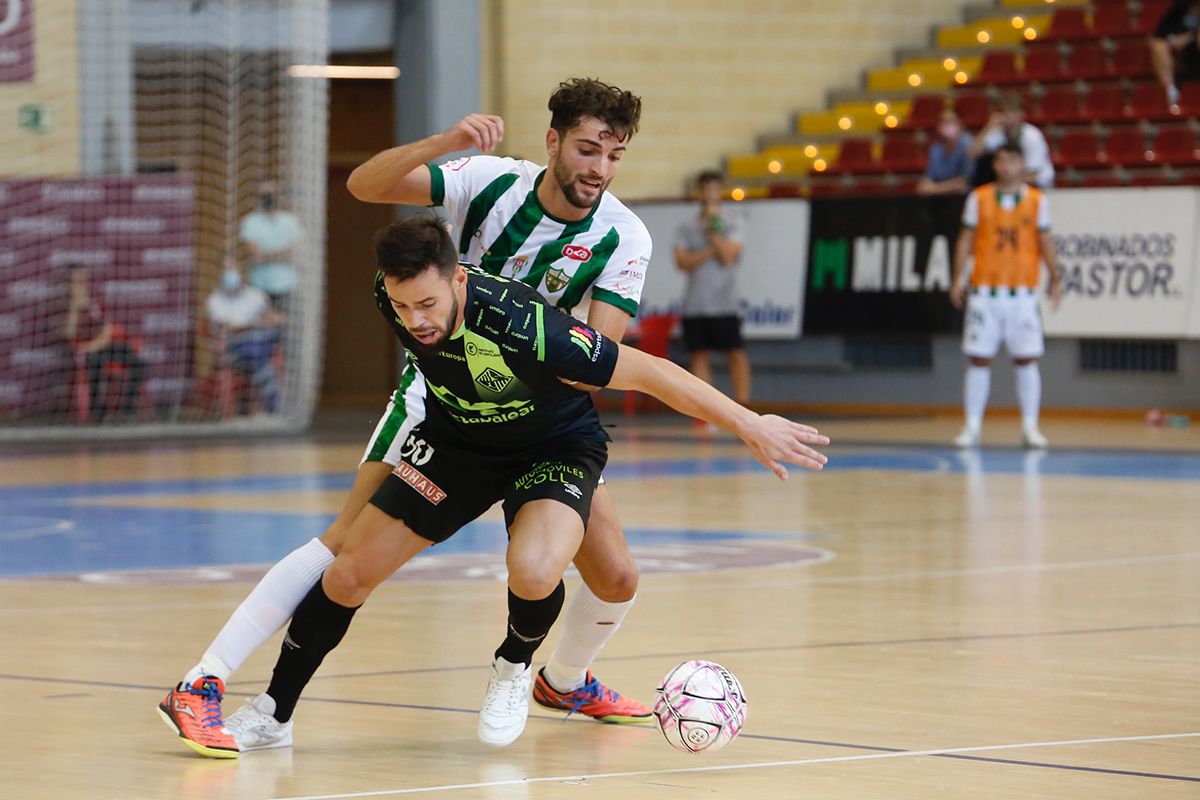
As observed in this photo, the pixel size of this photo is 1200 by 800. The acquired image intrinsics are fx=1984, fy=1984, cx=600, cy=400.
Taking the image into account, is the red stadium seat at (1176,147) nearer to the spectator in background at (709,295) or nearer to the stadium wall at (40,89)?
the spectator in background at (709,295)

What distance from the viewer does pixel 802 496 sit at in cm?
1159

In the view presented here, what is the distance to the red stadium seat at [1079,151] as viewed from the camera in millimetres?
19031

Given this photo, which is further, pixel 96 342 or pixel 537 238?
pixel 96 342

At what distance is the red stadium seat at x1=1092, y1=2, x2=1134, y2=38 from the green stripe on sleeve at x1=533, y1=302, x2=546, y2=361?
17.1 meters

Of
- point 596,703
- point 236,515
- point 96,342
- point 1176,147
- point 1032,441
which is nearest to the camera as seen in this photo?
point 596,703

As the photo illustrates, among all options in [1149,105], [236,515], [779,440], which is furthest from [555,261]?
[1149,105]

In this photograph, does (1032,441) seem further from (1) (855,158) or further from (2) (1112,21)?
(2) (1112,21)

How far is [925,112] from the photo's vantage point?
21.1 m

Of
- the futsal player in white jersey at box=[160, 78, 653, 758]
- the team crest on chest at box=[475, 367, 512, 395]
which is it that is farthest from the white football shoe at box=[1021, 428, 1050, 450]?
the team crest on chest at box=[475, 367, 512, 395]

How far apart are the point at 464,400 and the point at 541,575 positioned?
0.47m

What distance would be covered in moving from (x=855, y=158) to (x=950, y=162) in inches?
88.0

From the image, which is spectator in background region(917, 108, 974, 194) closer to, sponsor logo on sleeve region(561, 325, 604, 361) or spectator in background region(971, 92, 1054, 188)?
spectator in background region(971, 92, 1054, 188)

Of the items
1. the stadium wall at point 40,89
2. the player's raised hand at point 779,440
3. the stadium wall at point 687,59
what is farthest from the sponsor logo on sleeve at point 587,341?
the stadium wall at point 687,59

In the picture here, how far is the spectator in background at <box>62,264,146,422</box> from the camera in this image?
17.4m
